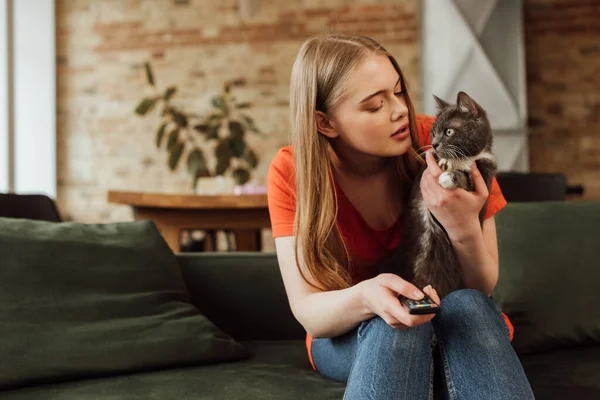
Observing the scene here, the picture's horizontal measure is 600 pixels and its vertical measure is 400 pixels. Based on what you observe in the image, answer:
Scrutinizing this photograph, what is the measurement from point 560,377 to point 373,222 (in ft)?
1.77

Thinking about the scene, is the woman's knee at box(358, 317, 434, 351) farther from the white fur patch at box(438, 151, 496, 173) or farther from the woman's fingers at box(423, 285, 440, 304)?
the white fur patch at box(438, 151, 496, 173)

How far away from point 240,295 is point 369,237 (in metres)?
0.47

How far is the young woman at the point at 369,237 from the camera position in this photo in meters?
1.07

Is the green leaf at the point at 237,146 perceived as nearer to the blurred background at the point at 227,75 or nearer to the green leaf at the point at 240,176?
the green leaf at the point at 240,176

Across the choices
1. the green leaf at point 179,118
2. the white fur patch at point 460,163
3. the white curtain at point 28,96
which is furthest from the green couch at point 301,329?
the white curtain at point 28,96

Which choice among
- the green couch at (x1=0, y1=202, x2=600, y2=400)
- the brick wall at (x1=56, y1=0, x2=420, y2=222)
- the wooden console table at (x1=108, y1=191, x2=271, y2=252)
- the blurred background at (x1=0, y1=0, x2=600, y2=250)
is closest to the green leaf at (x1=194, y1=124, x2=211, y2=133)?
the wooden console table at (x1=108, y1=191, x2=271, y2=252)

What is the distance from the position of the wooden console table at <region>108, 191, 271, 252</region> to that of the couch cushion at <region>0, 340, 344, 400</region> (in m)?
1.24

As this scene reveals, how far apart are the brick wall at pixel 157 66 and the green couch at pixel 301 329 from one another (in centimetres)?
368

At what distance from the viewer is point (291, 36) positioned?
539 centimetres

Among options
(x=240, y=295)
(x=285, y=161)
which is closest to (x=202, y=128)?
(x=240, y=295)

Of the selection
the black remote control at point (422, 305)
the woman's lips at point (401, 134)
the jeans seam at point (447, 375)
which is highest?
the woman's lips at point (401, 134)

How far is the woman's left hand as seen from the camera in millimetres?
1193

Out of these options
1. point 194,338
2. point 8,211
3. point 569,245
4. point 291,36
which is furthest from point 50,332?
point 291,36

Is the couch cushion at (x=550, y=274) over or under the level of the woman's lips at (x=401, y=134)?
under
